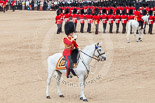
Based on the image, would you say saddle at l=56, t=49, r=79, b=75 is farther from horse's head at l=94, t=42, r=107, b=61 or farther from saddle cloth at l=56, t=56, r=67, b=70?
horse's head at l=94, t=42, r=107, b=61

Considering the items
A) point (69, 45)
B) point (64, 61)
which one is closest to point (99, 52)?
point (69, 45)

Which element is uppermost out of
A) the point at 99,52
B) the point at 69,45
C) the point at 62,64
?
the point at 69,45

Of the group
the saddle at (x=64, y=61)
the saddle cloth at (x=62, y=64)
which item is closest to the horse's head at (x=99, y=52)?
the saddle at (x=64, y=61)

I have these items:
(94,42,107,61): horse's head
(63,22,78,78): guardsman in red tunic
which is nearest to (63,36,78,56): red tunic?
(63,22,78,78): guardsman in red tunic

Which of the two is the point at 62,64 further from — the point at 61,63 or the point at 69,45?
the point at 69,45

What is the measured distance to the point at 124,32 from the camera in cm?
2778

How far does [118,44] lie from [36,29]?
849 centimetres

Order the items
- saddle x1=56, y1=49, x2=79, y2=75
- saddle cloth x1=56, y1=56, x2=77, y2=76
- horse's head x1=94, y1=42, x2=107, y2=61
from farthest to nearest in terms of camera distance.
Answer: saddle cloth x1=56, y1=56, x2=77, y2=76, saddle x1=56, y1=49, x2=79, y2=75, horse's head x1=94, y1=42, x2=107, y2=61

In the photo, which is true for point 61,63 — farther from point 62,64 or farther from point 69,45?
point 69,45

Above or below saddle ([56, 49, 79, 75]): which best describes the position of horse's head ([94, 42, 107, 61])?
above

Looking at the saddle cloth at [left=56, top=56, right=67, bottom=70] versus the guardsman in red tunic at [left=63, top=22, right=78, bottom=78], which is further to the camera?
the saddle cloth at [left=56, top=56, right=67, bottom=70]

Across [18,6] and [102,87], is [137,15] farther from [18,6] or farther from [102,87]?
[18,6]

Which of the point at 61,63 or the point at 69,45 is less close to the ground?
the point at 69,45

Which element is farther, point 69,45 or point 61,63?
point 61,63
